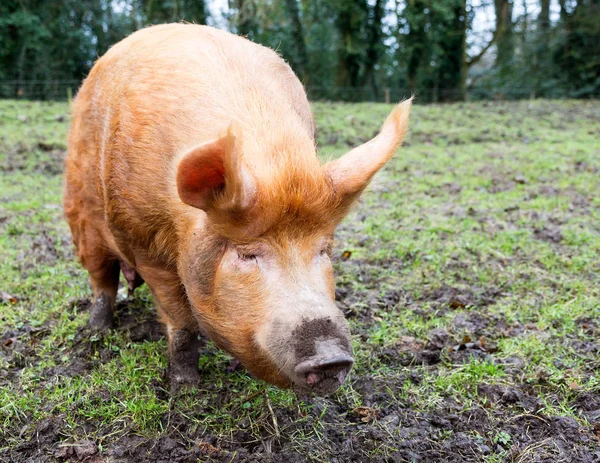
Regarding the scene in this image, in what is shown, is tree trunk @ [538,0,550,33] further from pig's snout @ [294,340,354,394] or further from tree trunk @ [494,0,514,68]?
pig's snout @ [294,340,354,394]

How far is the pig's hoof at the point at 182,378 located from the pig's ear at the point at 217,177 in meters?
1.43

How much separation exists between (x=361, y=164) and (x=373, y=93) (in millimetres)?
22751

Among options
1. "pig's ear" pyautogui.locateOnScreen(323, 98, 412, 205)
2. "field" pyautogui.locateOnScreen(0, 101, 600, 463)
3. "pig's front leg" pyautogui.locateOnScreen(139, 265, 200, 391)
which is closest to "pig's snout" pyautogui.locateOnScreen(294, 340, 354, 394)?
"pig's ear" pyautogui.locateOnScreen(323, 98, 412, 205)

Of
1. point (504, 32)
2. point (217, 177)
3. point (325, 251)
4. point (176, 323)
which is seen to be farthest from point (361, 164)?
point (504, 32)

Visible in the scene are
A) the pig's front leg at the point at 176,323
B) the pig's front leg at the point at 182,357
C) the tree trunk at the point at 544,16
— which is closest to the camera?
the pig's front leg at the point at 176,323

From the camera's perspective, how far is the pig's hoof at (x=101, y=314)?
4539 mm

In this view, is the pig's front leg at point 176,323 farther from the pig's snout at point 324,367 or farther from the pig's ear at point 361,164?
the pig's snout at point 324,367

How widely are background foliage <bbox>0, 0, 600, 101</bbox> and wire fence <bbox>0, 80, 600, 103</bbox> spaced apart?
0.19ft

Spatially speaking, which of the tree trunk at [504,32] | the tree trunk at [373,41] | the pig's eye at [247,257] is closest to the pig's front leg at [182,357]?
the pig's eye at [247,257]

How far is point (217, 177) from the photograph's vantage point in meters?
2.65

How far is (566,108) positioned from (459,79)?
7.95 meters

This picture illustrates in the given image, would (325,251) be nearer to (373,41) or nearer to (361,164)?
(361,164)

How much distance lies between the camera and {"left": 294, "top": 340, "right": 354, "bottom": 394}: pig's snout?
7.80ft

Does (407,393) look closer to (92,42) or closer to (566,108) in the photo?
(566,108)
